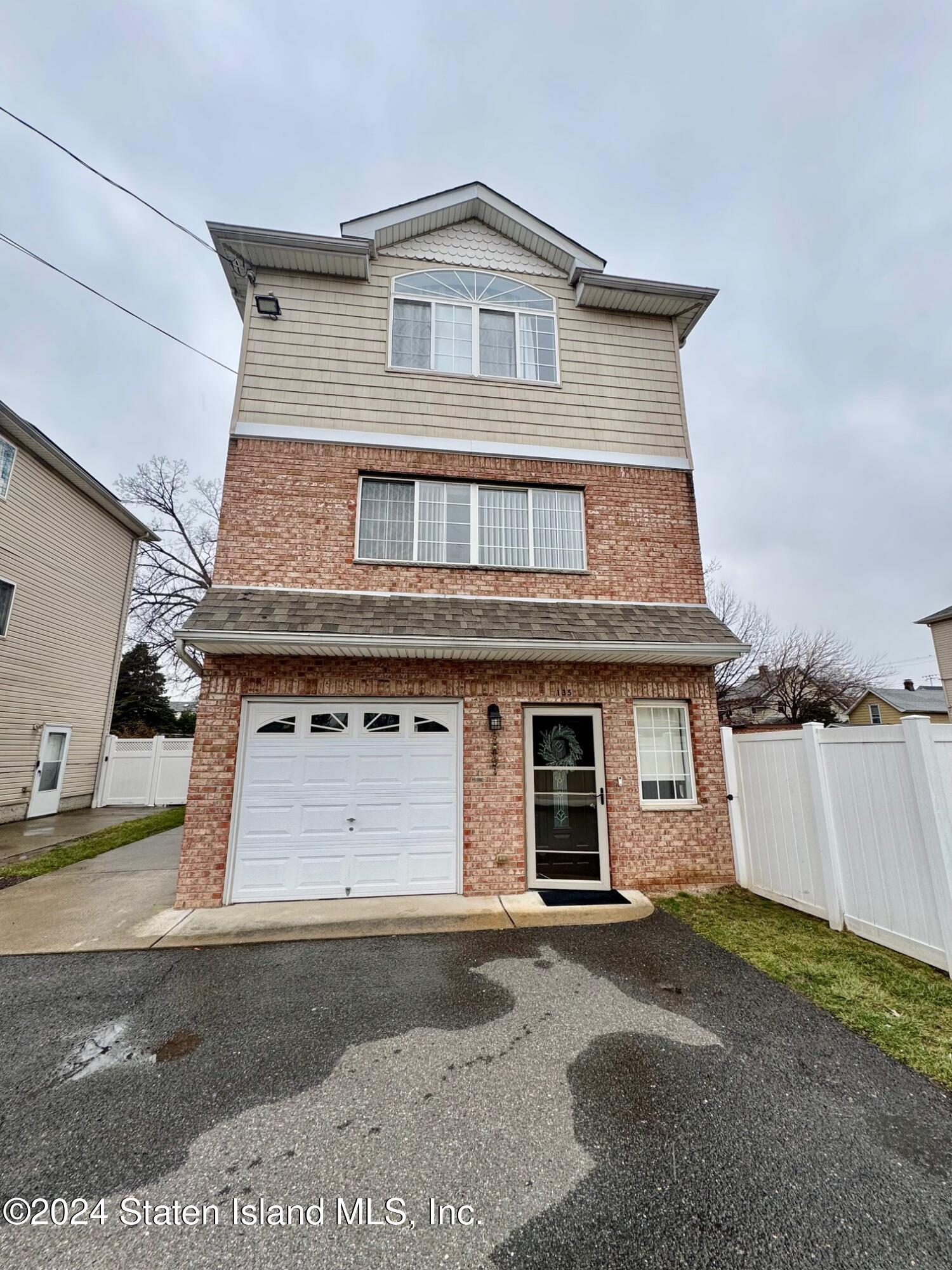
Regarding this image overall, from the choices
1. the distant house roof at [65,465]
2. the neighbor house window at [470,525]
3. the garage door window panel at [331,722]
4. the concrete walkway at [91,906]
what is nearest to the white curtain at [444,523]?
the neighbor house window at [470,525]

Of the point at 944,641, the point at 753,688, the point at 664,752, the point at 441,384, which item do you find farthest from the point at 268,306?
the point at 944,641

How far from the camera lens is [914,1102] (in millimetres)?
2697

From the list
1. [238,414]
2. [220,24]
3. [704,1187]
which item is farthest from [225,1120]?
[220,24]

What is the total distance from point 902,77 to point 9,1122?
668 inches

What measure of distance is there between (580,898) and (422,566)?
453cm

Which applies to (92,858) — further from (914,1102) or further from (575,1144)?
(914,1102)

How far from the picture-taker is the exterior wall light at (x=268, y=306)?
7.07 m

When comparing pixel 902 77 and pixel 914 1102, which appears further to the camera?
pixel 902 77

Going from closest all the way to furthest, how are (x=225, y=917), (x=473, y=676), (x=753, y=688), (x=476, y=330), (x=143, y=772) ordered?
(x=225, y=917) → (x=473, y=676) → (x=476, y=330) → (x=143, y=772) → (x=753, y=688)

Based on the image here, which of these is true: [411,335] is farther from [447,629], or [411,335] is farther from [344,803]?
[344,803]

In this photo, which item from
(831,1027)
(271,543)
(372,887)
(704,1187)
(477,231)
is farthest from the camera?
(477,231)

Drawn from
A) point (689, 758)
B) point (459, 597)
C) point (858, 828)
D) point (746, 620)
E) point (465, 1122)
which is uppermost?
point (746, 620)

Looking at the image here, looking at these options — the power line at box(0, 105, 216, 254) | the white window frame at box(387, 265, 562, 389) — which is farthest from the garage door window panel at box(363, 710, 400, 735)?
the power line at box(0, 105, 216, 254)

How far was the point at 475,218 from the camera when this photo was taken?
8.10 meters
